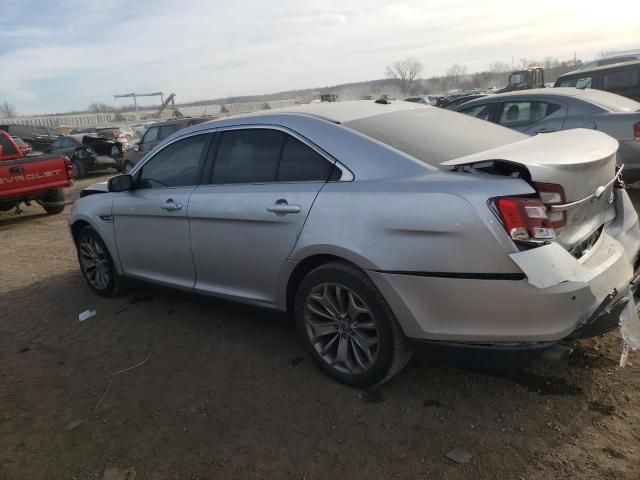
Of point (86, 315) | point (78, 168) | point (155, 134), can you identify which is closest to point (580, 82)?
point (86, 315)

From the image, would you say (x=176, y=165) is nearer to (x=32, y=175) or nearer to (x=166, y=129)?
(x=32, y=175)

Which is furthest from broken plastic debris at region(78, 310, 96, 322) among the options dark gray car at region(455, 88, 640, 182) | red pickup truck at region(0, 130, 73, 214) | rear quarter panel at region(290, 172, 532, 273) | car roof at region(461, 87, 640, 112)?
car roof at region(461, 87, 640, 112)

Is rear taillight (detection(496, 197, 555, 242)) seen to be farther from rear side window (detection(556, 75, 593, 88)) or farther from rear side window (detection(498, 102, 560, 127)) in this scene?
rear side window (detection(556, 75, 593, 88))

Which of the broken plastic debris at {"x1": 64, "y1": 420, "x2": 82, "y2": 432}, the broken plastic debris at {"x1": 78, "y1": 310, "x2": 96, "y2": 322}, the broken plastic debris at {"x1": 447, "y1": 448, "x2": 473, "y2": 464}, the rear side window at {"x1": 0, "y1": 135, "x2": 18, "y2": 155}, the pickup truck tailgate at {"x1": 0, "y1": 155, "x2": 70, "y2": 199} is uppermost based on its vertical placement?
the rear side window at {"x1": 0, "y1": 135, "x2": 18, "y2": 155}

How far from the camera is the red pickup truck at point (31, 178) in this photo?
8953 millimetres

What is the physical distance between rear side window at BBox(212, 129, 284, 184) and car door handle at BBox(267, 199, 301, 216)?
24 centimetres

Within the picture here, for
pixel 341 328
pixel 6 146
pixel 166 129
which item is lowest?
pixel 341 328

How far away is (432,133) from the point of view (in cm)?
321

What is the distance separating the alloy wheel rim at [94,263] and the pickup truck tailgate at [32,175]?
4835 millimetres

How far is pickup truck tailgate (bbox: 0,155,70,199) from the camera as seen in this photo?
29.2 ft

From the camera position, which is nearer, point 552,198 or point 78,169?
point 552,198

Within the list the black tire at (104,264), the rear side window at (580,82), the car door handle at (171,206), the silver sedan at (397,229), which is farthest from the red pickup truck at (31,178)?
the rear side window at (580,82)

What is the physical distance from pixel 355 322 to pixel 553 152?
1403mm

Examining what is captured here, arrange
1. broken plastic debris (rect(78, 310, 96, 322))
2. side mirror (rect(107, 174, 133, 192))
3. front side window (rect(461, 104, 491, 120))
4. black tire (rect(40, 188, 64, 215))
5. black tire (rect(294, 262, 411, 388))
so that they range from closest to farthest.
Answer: black tire (rect(294, 262, 411, 388))
side mirror (rect(107, 174, 133, 192))
broken plastic debris (rect(78, 310, 96, 322))
front side window (rect(461, 104, 491, 120))
black tire (rect(40, 188, 64, 215))
